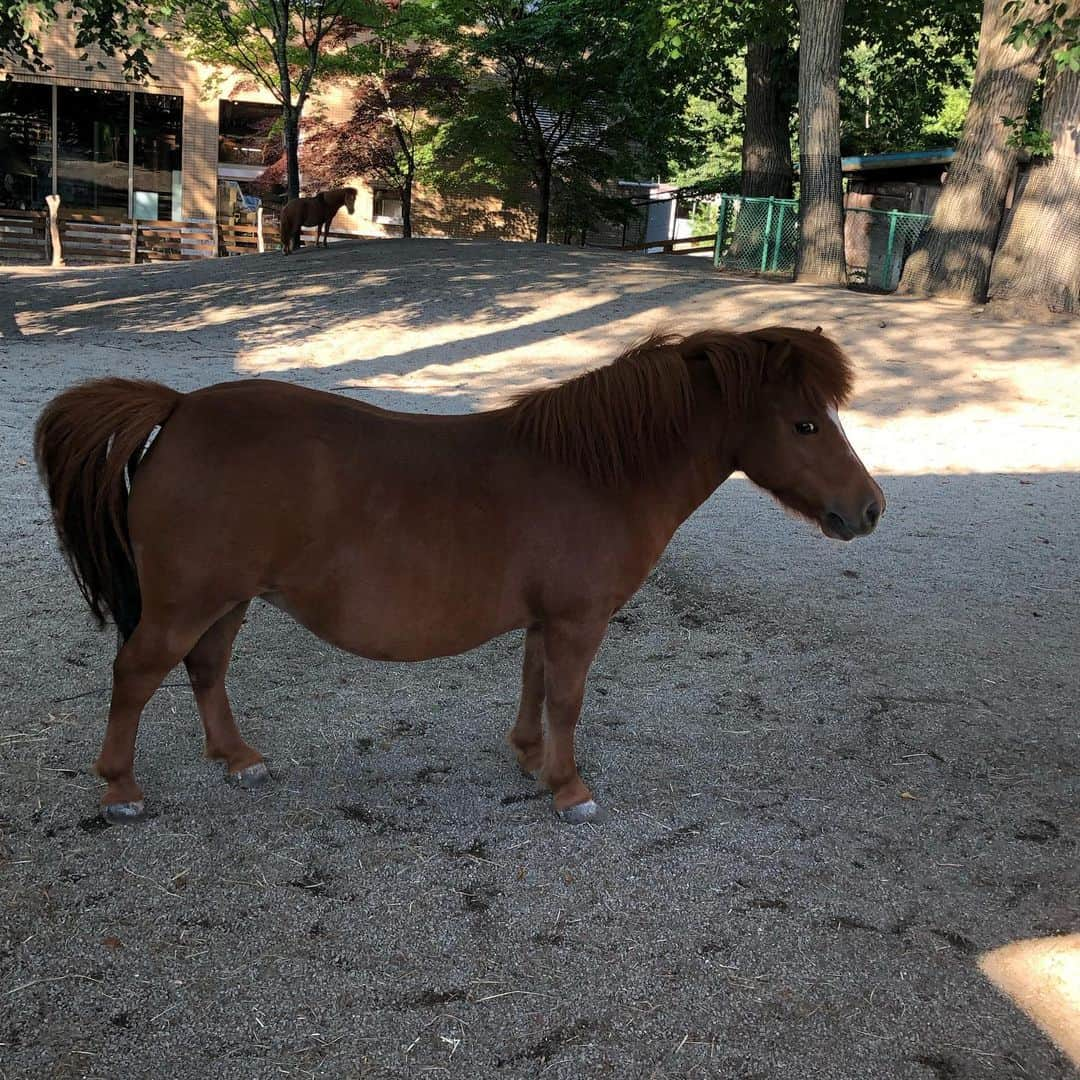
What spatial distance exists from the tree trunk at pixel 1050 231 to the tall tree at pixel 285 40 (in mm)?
14436

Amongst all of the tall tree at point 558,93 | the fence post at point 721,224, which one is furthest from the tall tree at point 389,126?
the fence post at point 721,224

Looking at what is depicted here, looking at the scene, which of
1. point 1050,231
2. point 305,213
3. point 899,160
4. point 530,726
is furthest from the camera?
point 899,160

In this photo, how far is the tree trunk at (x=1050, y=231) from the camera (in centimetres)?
1291

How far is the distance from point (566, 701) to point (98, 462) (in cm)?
158

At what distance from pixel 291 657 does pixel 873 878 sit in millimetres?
2598

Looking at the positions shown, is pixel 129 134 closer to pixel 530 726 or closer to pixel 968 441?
pixel 968 441

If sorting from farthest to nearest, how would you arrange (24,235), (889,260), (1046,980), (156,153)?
(156,153)
(24,235)
(889,260)
(1046,980)

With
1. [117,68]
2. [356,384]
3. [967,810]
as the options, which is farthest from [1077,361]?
[117,68]

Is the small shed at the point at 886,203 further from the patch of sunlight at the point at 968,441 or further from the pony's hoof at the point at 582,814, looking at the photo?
the pony's hoof at the point at 582,814

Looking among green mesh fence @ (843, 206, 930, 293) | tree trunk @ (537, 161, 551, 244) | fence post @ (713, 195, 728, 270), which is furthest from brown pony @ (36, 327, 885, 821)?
tree trunk @ (537, 161, 551, 244)

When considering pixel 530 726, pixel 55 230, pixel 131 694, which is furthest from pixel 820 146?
pixel 55 230

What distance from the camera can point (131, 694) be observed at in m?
2.88

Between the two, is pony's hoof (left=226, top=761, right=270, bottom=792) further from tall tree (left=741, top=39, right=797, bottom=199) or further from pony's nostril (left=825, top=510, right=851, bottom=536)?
tall tree (left=741, top=39, right=797, bottom=199)

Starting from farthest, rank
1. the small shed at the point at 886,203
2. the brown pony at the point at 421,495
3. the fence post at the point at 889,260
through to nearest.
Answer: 1. the small shed at the point at 886,203
2. the fence post at the point at 889,260
3. the brown pony at the point at 421,495
